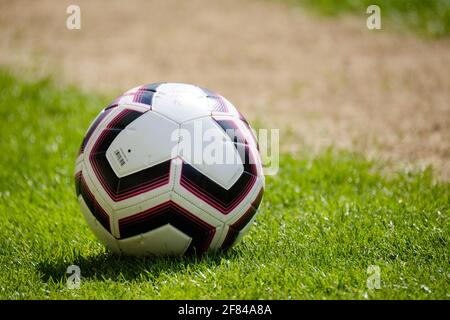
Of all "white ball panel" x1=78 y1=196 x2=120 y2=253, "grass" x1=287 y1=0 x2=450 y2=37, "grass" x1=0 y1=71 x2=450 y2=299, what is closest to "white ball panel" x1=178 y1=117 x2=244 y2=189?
"grass" x1=0 y1=71 x2=450 y2=299

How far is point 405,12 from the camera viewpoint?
12.4 metres

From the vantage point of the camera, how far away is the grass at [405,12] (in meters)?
11.7

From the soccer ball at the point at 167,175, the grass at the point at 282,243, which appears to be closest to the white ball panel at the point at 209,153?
the soccer ball at the point at 167,175

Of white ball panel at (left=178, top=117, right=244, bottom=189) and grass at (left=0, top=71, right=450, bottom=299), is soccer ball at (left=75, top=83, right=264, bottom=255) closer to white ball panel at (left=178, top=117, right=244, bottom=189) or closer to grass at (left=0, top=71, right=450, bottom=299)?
white ball panel at (left=178, top=117, right=244, bottom=189)

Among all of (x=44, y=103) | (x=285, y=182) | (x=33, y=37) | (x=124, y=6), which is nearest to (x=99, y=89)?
(x=44, y=103)

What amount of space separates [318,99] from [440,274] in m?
5.38

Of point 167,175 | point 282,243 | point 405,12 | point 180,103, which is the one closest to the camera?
point 167,175

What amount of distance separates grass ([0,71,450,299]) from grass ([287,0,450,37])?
581cm

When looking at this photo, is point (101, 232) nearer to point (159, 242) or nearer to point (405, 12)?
point (159, 242)

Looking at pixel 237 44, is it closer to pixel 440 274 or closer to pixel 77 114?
pixel 77 114

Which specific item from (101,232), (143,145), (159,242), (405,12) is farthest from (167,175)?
(405,12)

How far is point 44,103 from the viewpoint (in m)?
8.45

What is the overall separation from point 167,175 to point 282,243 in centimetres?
100

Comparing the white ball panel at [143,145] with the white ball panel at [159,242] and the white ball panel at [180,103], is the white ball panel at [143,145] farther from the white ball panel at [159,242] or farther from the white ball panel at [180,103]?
the white ball panel at [159,242]
